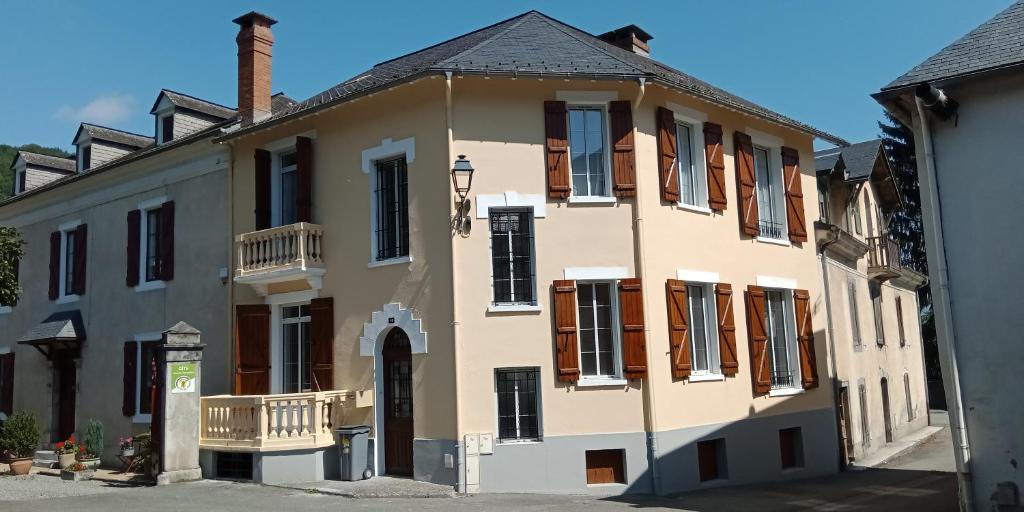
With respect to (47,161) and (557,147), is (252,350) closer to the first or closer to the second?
(557,147)

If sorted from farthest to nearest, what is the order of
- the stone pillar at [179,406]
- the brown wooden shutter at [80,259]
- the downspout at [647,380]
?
the brown wooden shutter at [80,259] < the stone pillar at [179,406] < the downspout at [647,380]

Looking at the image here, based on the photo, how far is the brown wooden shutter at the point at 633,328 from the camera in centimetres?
1429

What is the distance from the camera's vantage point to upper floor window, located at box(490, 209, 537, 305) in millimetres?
14562

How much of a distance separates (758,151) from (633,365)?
6921mm

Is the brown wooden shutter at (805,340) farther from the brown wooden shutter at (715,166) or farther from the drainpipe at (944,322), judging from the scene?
the drainpipe at (944,322)

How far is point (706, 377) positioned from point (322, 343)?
7.16 m

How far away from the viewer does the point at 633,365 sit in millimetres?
14273

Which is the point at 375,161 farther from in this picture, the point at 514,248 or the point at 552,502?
the point at 552,502

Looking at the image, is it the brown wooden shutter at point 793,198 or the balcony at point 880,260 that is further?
the balcony at point 880,260

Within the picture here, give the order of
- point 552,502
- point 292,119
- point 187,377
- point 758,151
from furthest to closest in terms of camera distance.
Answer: point 758,151 → point 292,119 → point 187,377 → point 552,502

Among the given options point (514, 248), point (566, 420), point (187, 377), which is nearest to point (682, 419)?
point (566, 420)

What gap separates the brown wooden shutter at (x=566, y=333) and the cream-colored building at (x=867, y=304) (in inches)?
314

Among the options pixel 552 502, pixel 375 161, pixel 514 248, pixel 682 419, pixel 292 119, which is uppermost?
pixel 292 119

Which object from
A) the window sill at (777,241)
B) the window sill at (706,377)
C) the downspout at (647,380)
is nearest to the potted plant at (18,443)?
the downspout at (647,380)
